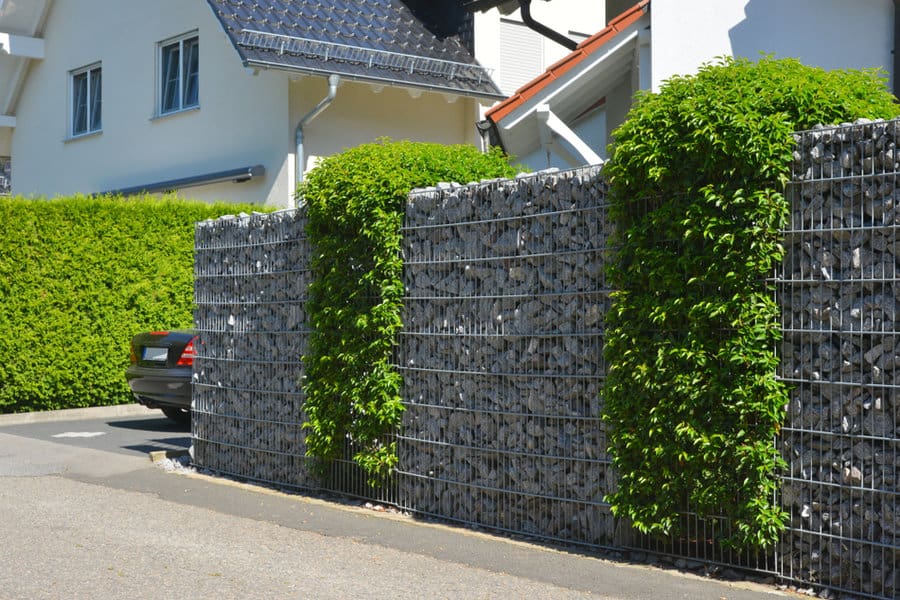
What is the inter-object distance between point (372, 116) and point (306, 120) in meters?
1.75

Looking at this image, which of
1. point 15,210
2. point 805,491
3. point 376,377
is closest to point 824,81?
point 805,491

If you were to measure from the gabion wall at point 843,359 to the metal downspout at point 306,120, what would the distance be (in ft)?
40.2

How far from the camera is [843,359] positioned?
5918 mm

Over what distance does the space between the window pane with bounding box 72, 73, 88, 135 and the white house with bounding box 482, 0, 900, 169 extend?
12.9 metres

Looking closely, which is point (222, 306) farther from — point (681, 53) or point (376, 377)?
point (681, 53)

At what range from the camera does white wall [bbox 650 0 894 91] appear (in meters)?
11.7

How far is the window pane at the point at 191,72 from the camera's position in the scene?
805 inches

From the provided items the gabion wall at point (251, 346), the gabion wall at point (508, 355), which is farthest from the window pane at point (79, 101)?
the gabion wall at point (508, 355)

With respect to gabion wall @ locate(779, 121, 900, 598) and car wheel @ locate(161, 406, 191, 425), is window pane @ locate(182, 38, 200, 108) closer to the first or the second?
car wheel @ locate(161, 406, 191, 425)

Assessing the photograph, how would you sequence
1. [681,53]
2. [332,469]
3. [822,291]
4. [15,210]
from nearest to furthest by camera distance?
[822,291] → [332,469] → [681,53] → [15,210]

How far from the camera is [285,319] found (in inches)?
391

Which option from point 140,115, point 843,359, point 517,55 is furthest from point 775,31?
point 140,115

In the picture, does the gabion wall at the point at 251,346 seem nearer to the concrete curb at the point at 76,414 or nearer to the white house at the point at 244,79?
the concrete curb at the point at 76,414

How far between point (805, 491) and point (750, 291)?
110 cm
